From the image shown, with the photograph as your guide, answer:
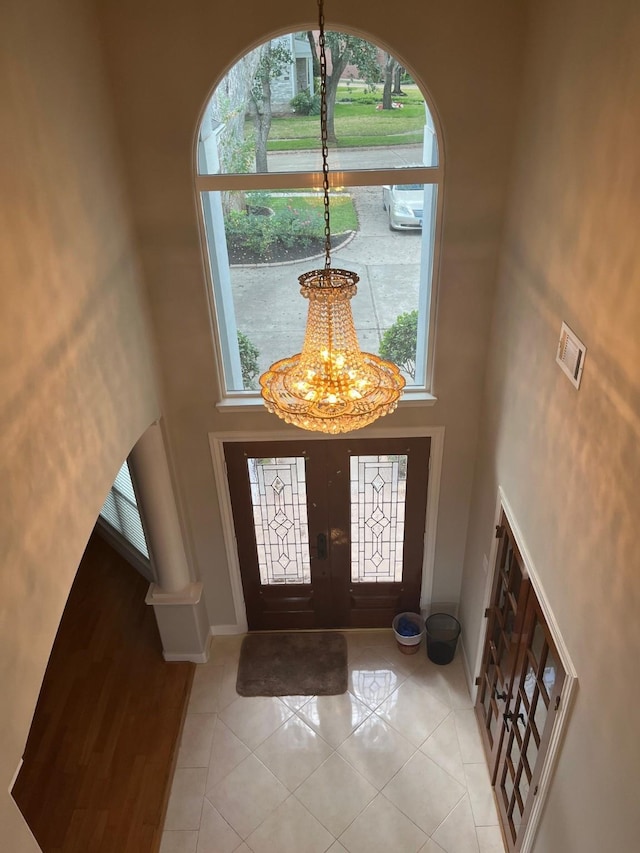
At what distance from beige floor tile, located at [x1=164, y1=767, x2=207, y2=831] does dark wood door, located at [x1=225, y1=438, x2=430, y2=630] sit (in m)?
1.52

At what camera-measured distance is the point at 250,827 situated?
4.93m

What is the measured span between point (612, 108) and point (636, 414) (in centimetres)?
132

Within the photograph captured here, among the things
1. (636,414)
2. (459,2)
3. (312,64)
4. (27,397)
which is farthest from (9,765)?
(459,2)

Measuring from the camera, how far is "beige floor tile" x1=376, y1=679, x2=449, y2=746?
218 inches

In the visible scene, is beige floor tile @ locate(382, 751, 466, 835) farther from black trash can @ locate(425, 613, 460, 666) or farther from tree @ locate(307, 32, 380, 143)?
tree @ locate(307, 32, 380, 143)

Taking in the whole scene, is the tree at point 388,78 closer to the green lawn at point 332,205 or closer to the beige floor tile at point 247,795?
the green lawn at point 332,205

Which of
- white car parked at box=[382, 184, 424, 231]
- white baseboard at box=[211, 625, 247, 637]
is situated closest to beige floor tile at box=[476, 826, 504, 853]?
white baseboard at box=[211, 625, 247, 637]

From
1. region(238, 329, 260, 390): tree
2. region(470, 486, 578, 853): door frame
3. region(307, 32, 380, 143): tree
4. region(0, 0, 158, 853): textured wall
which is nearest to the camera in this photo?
region(0, 0, 158, 853): textured wall

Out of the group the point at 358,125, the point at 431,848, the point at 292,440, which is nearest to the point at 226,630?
the point at 292,440

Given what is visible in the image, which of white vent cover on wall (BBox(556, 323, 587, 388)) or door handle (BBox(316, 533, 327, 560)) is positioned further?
door handle (BBox(316, 533, 327, 560))

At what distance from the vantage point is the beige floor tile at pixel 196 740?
538 centimetres

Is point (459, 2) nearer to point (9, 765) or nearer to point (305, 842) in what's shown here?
point (9, 765)

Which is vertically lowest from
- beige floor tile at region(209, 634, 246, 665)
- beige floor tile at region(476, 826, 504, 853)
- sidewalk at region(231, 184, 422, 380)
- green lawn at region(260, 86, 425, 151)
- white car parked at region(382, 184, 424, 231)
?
beige floor tile at region(209, 634, 246, 665)

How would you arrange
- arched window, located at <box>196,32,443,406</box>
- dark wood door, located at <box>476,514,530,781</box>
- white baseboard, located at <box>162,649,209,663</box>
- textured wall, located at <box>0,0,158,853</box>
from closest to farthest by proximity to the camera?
textured wall, located at <box>0,0,158,853</box>
arched window, located at <box>196,32,443,406</box>
dark wood door, located at <box>476,514,530,781</box>
white baseboard, located at <box>162,649,209,663</box>
